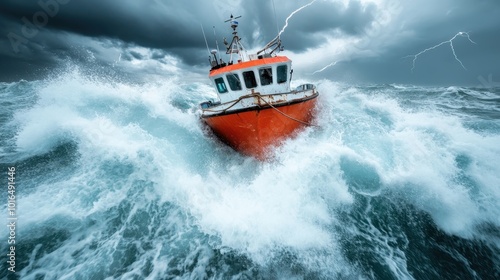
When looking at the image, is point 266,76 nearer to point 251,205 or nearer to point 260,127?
point 260,127

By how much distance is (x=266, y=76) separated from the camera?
8.72 meters

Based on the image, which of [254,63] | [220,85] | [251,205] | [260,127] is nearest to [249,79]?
[254,63]

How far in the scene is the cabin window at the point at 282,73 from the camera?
28.9 ft

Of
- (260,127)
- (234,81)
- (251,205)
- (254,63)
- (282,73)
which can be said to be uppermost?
(254,63)

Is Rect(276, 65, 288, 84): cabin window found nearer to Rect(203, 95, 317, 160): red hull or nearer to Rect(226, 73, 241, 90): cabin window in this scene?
Rect(203, 95, 317, 160): red hull

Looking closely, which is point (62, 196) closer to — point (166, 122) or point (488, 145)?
point (166, 122)

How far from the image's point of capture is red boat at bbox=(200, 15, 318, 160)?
280 inches

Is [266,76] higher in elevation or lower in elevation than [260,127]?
higher

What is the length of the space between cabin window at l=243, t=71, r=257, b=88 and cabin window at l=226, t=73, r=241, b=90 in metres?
0.29

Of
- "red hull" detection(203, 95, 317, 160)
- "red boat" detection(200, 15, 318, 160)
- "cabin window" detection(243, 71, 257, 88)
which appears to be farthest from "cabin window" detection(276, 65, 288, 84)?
"red hull" detection(203, 95, 317, 160)

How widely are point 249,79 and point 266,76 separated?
706 mm

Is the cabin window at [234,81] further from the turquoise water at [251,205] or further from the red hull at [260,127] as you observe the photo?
Answer: the turquoise water at [251,205]

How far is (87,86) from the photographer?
1078 centimetres

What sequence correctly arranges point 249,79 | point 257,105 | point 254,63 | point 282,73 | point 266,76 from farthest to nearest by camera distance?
1. point 282,73
2. point 266,76
3. point 249,79
4. point 254,63
5. point 257,105
